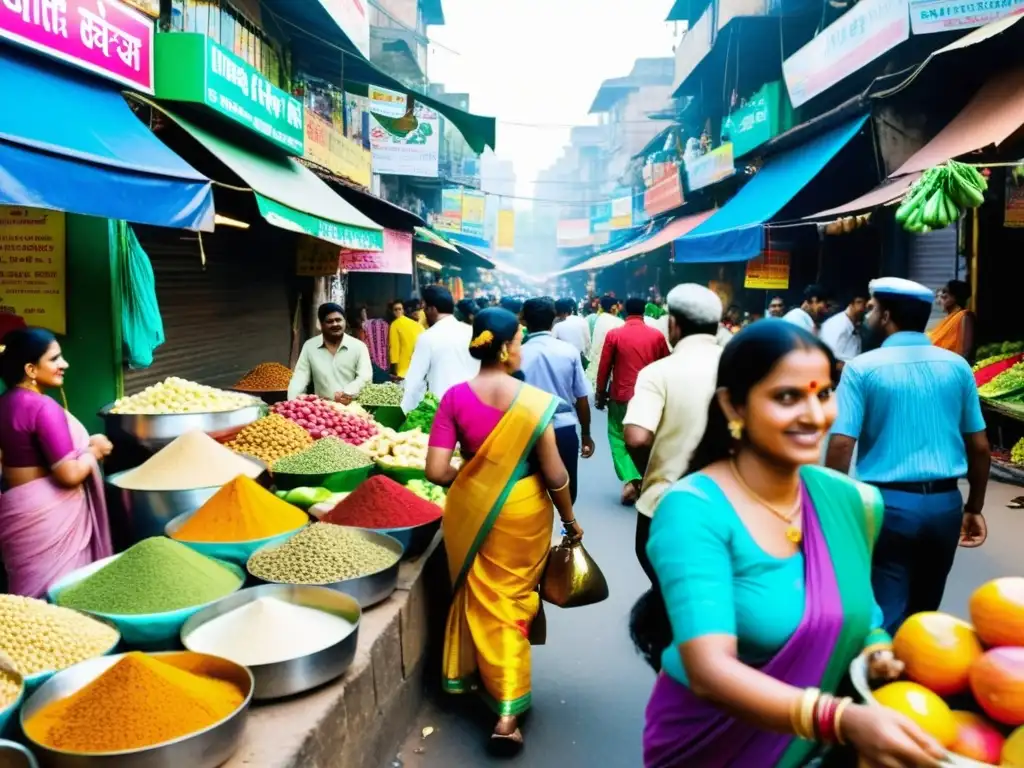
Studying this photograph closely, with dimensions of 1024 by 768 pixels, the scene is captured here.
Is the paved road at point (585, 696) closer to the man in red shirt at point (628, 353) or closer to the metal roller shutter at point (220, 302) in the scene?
the man in red shirt at point (628, 353)

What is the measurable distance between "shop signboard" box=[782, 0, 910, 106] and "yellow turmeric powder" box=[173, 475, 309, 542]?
10480 mm

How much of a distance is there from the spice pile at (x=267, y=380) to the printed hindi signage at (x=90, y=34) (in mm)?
2879

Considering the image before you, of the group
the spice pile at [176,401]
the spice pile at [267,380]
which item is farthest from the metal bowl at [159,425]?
the spice pile at [267,380]

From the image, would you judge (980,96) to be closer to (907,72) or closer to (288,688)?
(907,72)

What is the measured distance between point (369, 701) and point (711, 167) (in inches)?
720

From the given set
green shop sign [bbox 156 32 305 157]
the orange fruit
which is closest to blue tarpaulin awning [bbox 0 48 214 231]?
green shop sign [bbox 156 32 305 157]

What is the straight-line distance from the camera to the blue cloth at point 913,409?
318 centimetres

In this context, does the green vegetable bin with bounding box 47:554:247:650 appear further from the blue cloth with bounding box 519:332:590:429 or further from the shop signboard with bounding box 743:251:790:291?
the shop signboard with bounding box 743:251:790:291

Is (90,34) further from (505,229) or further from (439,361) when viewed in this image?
(505,229)

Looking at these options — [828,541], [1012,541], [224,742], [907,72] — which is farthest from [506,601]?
[907,72]

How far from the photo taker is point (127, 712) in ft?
7.12

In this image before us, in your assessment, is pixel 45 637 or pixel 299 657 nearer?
pixel 45 637

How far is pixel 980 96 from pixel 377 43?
65.7 feet

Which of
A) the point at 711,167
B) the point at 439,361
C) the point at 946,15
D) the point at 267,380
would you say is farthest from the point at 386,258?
the point at 711,167
